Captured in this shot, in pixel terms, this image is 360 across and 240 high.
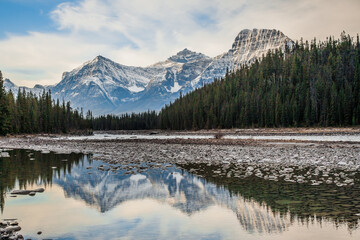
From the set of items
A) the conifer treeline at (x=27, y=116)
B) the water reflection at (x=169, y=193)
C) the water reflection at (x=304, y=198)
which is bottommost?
the water reflection at (x=169, y=193)

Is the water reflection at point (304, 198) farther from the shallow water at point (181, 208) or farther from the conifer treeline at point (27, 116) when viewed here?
the conifer treeline at point (27, 116)

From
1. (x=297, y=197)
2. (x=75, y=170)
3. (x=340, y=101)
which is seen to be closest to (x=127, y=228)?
(x=297, y=197)

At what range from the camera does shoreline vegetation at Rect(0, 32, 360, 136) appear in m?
80.2

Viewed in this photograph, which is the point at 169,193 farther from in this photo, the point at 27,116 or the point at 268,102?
the point at 268,102

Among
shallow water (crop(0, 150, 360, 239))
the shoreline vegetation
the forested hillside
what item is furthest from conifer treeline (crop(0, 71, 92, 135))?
shallow water (crop(0, 150, 360, 239))

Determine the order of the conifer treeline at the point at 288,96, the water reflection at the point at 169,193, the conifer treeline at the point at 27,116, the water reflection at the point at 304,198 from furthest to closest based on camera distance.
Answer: the conifer treeline at the point at 288,96, the conifer treeline at the point at 27,116, the water reflection at the point at 169,193, the water reflection at the point at 304,198

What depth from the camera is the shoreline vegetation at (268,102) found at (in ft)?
263

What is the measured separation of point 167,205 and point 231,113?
95.0 meters

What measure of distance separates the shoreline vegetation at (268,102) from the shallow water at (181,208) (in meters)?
61.6

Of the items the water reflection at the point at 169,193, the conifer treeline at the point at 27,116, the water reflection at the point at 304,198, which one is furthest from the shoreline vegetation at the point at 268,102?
the water reflection at the point at 304,198

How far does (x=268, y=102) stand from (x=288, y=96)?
22.0 feet

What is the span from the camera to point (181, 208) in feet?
34.6

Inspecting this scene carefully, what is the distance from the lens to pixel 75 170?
19.8m

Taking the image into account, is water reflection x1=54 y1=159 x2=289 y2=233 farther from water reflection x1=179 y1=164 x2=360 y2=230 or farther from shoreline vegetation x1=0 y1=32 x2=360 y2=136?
shoreline vegetation x1=0 y1=32 x2=360 y2=136
